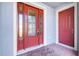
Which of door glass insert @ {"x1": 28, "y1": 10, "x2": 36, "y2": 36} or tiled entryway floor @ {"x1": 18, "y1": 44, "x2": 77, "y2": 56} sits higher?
door glass insert @ {"x1": 28, "y1": 10, "x2": 36, "y2": 36}

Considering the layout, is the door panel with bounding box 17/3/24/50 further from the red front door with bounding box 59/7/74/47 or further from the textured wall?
the red front door with bounding box 59/7/74/47

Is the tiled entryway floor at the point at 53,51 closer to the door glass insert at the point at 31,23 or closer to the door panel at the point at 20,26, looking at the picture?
the door panel at the point at 20,26

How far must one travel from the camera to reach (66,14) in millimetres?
1730

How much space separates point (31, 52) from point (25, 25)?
0.51 m

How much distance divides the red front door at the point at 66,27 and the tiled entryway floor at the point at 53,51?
0.41 feet

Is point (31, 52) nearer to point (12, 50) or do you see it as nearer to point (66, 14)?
point (12, 50)

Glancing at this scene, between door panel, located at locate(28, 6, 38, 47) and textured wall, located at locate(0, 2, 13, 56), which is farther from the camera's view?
door panel, located at locate(28, 6, 38, 47)

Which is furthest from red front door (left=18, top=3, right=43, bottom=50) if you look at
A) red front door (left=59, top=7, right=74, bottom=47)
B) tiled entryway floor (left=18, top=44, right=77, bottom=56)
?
red front door (left=59, top=7, right=74, bottom=47)

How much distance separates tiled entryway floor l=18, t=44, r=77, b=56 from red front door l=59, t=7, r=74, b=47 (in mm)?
124

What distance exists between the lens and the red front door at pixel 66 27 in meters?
1.72

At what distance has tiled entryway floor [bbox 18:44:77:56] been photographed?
5.45ft

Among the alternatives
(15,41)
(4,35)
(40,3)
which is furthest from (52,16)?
(4,35)

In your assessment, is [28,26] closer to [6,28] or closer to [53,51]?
[6,28]

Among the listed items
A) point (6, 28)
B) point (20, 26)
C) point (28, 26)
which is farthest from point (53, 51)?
point (6, 28)
